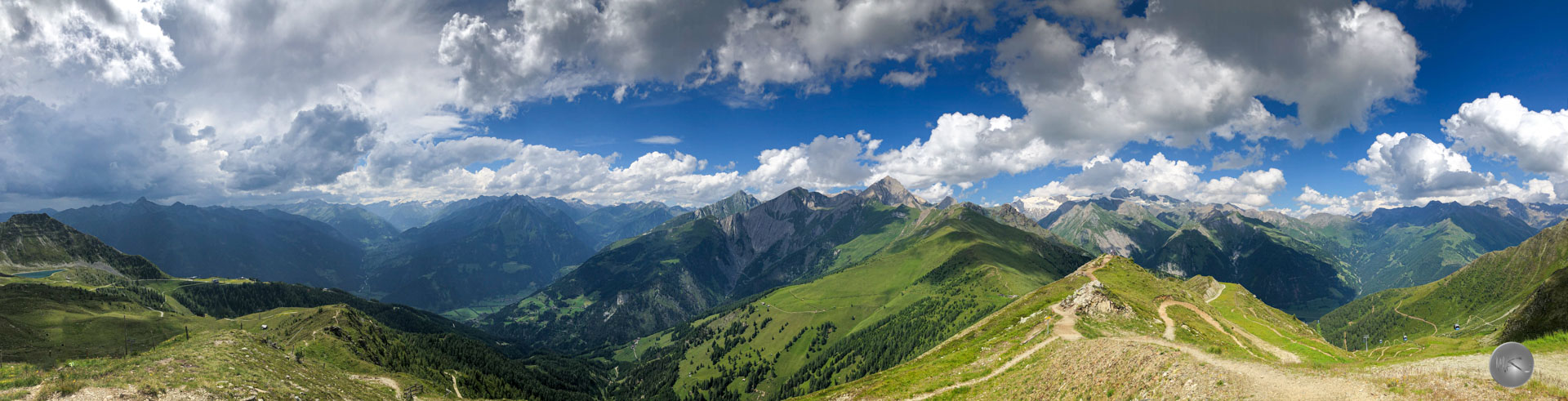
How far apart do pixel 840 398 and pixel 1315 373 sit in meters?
45.9

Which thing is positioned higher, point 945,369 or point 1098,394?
point 1098,394

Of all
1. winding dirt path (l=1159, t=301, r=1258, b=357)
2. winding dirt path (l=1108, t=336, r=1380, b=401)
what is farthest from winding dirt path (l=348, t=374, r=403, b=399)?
winding dirt path (l=1159, t=301, r=1258, b=357)

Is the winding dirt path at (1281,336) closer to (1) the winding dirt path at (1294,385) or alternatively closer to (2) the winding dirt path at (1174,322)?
(2) the winding dirt path at (1174,322)

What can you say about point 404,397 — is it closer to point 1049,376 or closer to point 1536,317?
point 1049,376

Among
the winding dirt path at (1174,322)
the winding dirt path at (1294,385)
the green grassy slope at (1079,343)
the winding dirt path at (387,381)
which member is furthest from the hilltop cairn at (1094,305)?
the winding dirt path at (387,381)

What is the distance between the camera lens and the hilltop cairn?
9062cm

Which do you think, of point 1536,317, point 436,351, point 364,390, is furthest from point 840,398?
point 436,351

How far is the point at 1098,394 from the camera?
131 ft

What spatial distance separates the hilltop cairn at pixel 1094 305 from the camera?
297 ft
